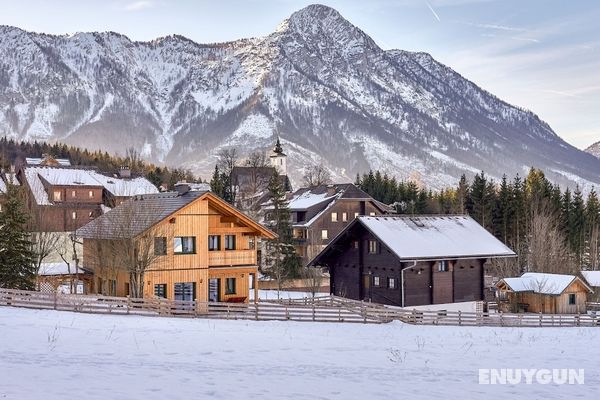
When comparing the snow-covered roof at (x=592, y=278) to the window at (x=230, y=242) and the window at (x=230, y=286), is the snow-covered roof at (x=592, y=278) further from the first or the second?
the window at (x=230, y=242)

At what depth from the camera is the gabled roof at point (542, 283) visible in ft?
173

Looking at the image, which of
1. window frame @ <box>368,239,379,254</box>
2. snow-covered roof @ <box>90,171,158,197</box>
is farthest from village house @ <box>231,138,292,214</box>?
window frame @ <box>368,239,379,254</box>

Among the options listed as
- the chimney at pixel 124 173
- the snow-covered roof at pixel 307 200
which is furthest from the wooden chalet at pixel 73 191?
the snow-covered roof at pixel 307 200

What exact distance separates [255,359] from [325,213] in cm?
5966

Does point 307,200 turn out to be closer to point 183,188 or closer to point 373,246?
point 373,246

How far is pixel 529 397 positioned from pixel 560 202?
79.1 meters

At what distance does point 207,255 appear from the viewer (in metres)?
38.0

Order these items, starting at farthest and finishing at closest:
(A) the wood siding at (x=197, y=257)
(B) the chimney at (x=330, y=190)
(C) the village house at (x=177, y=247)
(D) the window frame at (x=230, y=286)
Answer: (B) the chimney at (x=330, y=190)
(D) the window frame at (x=230, y=286)
(A) the wood siding at (x=197, y=257)
(C) the village house at (x=177, y=247)

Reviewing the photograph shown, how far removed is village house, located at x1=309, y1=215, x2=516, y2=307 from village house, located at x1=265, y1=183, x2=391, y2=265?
91.0ft

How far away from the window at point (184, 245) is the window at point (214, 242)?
1.53 meters

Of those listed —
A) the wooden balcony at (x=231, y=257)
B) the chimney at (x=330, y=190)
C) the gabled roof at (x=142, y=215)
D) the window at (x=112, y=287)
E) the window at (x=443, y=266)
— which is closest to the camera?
the gabled roof at (x=142, y=215)

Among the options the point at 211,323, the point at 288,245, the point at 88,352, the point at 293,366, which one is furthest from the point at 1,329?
the point at 288,245

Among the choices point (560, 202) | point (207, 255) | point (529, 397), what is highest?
point (560, 202)

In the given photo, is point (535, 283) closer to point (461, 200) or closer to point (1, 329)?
point (461, 200)
